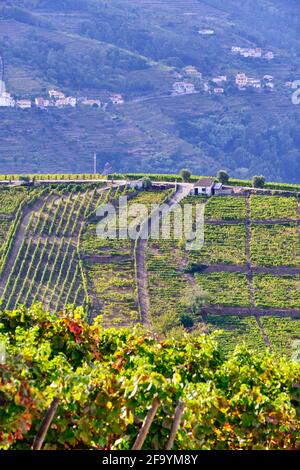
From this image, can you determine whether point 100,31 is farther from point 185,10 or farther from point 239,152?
point 239,152

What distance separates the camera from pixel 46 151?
411ft

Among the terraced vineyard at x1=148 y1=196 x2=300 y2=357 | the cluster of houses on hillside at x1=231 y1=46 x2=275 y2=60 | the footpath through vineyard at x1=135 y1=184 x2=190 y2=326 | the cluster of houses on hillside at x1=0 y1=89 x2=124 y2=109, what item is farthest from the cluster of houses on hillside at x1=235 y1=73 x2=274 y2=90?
the terraced vineyard at x1=148 y1=196 x2=300 y2=357

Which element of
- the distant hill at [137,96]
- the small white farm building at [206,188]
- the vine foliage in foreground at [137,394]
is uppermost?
the vine foliage in foreground at [137,394]

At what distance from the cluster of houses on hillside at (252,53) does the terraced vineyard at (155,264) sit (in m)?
111

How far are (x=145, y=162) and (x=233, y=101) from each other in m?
22.2

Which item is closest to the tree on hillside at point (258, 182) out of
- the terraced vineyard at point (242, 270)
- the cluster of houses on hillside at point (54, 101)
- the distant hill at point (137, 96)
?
the terraced vineyard at point (242, 270)

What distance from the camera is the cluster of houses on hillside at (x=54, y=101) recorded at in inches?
5212

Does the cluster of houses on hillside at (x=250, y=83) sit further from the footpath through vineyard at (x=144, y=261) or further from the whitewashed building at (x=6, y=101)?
the footpath through vineyard at (x=144, y=261)

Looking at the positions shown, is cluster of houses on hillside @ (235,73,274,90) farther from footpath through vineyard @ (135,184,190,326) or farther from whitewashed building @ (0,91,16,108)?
footpath through vineyard @ (135,184,190,326)

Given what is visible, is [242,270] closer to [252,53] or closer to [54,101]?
[54,101]

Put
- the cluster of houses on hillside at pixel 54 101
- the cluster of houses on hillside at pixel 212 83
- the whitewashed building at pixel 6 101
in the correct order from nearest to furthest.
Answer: the whitewashed building at pixel 6 101
the cluster of houses on hillside at pixel 54 101
the cluster of houses on hillside at pixel 212 83

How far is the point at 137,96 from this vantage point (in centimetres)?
15075

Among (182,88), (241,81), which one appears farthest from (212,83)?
(182,88)

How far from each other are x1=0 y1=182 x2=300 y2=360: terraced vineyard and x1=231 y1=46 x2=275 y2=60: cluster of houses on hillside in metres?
111
